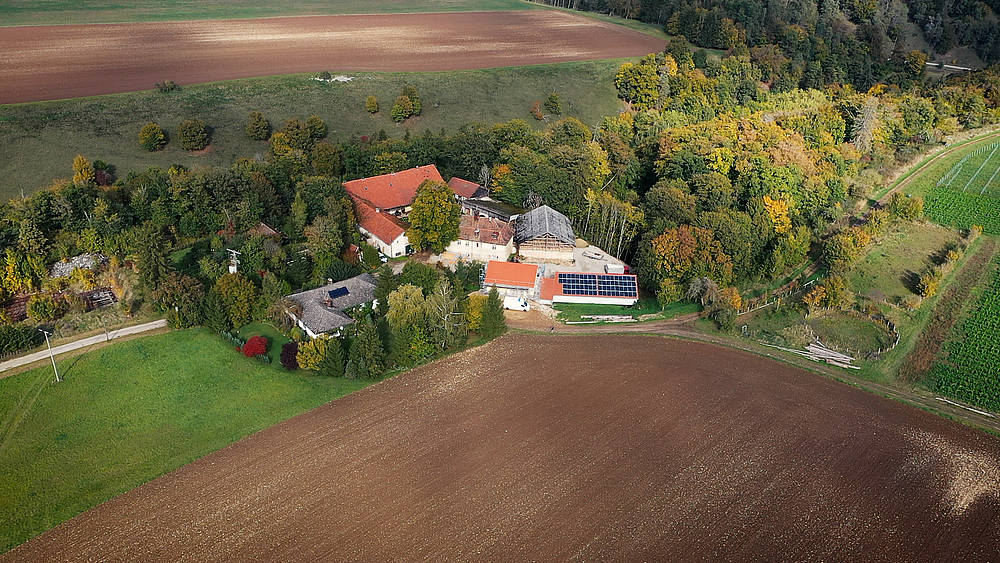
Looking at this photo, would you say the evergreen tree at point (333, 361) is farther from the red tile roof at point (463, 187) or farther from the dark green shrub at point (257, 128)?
the dark green shrub at point (257, 128)

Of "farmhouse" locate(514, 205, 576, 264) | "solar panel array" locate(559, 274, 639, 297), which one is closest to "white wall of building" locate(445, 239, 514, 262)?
"farmhouse" locate(514, 205, 576, 264)

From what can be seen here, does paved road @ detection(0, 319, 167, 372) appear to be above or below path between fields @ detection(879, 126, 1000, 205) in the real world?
below

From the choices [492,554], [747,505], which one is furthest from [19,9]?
[747,505]

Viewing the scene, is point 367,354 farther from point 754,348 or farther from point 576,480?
point 754,348

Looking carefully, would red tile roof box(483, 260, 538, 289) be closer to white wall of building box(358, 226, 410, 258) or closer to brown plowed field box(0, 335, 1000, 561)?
white wall of building box(358, 226, 410, 258)

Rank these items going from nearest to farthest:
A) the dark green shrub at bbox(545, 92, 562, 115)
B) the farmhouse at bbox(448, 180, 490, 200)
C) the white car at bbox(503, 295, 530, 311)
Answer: the white car at bbox(503, 295, 530, 311), the farmhouse at bbox(448, 180, 490, 200), the dark green shrub at bbox(545, 92, 562, 115)

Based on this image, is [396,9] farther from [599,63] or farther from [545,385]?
[545,385]

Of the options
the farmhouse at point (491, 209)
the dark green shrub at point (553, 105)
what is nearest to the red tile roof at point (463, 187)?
the farmhouse at point (491, 209)

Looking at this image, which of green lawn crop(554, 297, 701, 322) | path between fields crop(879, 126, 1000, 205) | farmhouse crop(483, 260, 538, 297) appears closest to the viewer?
green lawn crop(554, 297, 701, 322)
